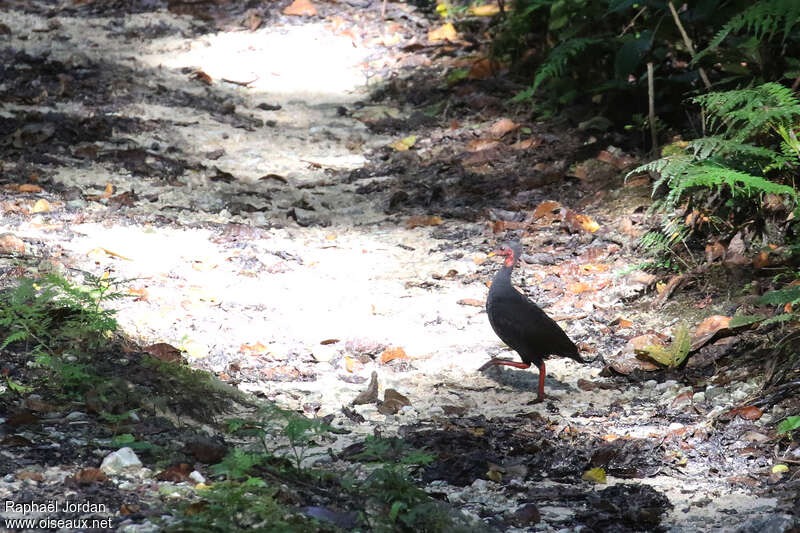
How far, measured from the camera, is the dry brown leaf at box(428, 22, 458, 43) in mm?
11383

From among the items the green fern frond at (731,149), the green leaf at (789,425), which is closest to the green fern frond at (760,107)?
the green fern frond at (731,149)

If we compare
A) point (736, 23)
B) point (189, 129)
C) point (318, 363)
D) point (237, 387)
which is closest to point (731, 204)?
point (736, 23)

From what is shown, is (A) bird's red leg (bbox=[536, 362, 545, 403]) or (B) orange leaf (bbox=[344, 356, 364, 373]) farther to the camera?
(B) orange leaf (bbox=[344, 356, 364, 373])

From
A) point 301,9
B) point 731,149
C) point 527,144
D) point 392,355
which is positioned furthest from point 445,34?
point 392,355

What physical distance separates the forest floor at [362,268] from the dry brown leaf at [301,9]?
0.20 metres

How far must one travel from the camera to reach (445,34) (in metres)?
11.4

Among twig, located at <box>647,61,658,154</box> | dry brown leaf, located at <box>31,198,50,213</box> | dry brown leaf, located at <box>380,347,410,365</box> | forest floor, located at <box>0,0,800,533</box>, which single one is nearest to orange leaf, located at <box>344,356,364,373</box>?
forest floor, located at <box>0,0,800,533</box>

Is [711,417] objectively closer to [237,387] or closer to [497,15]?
Answer: [237,387]

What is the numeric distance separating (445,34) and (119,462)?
9.01m

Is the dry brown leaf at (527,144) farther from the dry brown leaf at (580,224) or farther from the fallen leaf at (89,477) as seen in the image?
the fallen leaf at (89,477)

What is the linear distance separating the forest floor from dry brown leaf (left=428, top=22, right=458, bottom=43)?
15 cm

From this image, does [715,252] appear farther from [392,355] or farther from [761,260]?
[392,355]

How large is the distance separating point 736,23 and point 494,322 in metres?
2.41

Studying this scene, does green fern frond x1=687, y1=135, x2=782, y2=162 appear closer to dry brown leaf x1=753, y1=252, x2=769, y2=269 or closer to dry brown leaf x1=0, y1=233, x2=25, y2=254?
dry brown leaf x1=753, y1=252, x2=769, y2=269
